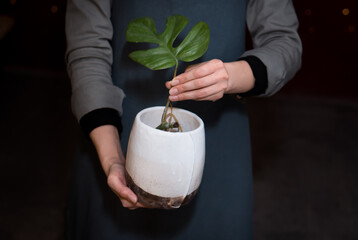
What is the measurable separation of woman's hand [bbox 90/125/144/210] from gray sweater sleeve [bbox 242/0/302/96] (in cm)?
33

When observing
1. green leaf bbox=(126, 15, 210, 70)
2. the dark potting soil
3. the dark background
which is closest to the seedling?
green leaf bbox=(126, 15, 210, 70)

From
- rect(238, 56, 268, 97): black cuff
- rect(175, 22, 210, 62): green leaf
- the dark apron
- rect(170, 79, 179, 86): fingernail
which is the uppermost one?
rect(175, 22, 210, 62): green leaf

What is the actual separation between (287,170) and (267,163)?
14 cm

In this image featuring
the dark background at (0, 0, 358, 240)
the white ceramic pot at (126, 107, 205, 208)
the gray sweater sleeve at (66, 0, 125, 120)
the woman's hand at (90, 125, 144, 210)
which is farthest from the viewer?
the dark background at (0, 0, 358, 240)

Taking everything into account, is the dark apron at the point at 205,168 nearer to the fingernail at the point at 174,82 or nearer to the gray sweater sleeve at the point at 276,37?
the gray sweater sleeve at the point at 276,37

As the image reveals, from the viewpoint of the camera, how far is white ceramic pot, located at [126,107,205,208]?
0.53m

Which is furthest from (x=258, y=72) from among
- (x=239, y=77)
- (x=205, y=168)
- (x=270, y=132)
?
(x=270, y=132)

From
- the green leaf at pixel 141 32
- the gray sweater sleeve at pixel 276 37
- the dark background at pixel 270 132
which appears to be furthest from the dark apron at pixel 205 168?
the dark background at pixel 270 132

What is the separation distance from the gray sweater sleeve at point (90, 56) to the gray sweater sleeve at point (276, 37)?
1.00 feet

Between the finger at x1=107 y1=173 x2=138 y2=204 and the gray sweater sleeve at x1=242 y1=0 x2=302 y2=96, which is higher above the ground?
the gray sweater sleeve at x1=242 y1=0 x2=302 y2=96

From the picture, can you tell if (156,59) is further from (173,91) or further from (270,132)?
(270,132)

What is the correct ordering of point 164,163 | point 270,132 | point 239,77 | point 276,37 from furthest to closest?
point 270,132 → point 276,37 → point 239,77 → point 164,163

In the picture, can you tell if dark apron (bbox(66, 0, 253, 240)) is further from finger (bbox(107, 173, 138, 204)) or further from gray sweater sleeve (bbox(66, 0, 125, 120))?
finger (bbox(107, 173, 138, 204))

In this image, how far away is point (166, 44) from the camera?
594 mm
